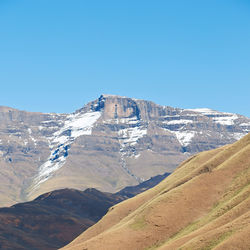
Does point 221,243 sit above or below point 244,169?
below

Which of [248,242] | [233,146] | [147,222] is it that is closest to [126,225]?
[147,222]

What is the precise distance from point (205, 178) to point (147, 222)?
27.1 m

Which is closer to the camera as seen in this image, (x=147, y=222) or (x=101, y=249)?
(x=101, y=249)

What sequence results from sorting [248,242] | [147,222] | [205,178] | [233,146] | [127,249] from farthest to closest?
1. [233,146]
2. [205,178]
3. [147,222]
4. [127,249]
5. [248,242]

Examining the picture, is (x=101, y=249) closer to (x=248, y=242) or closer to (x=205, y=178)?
(x=205, y=178)

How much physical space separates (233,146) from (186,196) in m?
34.1

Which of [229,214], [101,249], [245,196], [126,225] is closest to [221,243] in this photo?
[229,214]

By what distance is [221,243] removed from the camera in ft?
374

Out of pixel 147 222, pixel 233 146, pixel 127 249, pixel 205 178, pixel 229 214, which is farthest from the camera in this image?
pixel 233 146

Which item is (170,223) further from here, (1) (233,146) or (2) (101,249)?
(1) (233,146)

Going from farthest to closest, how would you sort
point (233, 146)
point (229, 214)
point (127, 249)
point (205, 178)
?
point (233, 146) → point (205, 178) → point (127, 249) → point (229, 214)

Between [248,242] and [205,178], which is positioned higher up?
[205,178]

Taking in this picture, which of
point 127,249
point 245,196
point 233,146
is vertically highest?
point 233,146

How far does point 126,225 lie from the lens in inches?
6693
